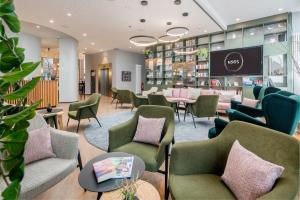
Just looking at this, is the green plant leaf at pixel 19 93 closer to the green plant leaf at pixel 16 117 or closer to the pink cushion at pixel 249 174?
the green plant leaf at pixel 16 117

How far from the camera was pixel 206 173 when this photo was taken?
5.40 ft

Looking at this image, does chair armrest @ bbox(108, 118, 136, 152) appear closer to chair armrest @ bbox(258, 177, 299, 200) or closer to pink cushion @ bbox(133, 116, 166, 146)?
pink cushion @ bbox(133, 116, 166, 146)

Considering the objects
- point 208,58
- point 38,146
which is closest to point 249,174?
point 38,146

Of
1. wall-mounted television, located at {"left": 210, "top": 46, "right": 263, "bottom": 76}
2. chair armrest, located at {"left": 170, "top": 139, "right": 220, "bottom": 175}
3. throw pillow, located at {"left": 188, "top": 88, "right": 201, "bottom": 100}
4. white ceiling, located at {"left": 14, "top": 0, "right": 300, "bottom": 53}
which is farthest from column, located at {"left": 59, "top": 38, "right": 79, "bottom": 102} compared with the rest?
chair armrest, located at {"left": 170, "top": 139, "right": 220, "bottom": 175}

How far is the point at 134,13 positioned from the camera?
20.3 feet

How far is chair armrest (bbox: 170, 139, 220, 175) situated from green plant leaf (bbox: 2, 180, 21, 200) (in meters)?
1.25

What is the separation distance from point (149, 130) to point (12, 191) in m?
1.90

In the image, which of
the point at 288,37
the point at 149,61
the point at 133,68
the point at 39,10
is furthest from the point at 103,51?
the point at 288,37

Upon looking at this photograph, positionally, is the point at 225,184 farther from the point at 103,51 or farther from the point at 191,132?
the point at 103,51

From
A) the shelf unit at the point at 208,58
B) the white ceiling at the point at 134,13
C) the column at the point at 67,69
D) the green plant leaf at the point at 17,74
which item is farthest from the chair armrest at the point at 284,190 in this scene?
the column at the point at 67,69

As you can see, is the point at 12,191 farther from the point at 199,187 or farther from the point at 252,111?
the point at 252,111

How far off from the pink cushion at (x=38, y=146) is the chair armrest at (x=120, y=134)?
636mm

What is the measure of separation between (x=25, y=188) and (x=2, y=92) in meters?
1.28

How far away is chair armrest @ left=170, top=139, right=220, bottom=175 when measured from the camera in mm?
1614
